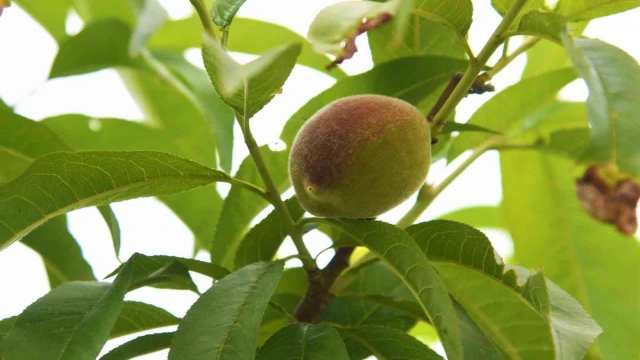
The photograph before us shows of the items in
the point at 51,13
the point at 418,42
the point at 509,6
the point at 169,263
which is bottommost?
the point at 169,263

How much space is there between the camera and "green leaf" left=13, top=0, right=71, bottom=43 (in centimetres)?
175

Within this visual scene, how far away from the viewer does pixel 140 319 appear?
1.18 m

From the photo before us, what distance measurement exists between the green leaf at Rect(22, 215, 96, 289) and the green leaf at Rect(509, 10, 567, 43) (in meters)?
0.85

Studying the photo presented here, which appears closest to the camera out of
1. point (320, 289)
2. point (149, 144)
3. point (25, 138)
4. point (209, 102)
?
point (320, 289)

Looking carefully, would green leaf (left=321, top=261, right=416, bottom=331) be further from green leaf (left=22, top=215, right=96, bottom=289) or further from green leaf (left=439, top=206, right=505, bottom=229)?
green leaf (left=439, top=206, right=505, bottom=229)

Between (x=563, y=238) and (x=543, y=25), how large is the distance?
812 mm

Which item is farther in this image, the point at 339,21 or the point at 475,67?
the point at 475,67

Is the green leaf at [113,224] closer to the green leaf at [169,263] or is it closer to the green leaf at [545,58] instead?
the green leaf at [169,263]

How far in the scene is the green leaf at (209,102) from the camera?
52.2 inches

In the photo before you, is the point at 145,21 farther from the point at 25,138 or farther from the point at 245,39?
the point at 245,39

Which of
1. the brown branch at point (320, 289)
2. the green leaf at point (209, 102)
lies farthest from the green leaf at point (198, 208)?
the brown branch at point (320, 289)

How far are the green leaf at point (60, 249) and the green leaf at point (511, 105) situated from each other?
71 cm

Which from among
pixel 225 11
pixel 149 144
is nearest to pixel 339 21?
pixel 225 11

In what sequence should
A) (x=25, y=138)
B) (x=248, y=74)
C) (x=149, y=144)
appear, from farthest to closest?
(x=149, y=144), (x=25, y=138), (x=248, y=74)
